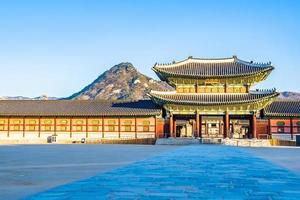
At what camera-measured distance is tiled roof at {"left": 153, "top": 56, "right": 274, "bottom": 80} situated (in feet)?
137

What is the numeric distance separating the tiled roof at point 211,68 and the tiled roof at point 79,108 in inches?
178

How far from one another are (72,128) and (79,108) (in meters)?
2.65

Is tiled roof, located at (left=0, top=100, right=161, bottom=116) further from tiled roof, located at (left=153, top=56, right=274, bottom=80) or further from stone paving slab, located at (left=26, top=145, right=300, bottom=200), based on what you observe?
stone paving slab, located at (left=26, top=145, right=300, bottom=200)

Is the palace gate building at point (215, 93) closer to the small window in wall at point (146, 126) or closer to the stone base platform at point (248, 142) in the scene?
the stone base platform at point (248, 142)

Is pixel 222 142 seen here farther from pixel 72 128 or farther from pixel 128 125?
pixel 72 128

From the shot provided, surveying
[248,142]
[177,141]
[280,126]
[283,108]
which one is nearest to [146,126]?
[177,141]

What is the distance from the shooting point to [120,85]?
172 metres

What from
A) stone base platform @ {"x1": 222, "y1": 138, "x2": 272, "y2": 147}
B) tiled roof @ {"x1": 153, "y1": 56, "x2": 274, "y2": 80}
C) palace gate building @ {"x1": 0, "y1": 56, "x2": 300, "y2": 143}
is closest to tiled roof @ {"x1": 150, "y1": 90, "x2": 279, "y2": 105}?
palace gate building @ {"x1": 0, "y1": 56, "x2": 300, "y2": 143}

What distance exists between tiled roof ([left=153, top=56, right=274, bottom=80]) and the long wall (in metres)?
6.15

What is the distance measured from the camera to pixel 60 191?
6.83 metres

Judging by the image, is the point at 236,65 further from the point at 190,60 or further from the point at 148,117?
the point at 148,117

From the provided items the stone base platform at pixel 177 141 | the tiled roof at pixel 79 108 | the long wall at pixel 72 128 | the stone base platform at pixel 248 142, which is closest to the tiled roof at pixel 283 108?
the stone base platform at pixel 248 142

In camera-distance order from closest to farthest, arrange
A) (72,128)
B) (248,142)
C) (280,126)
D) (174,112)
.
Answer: (248,142), (280,126), (174,112), (72,128)

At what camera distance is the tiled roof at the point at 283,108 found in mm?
40562
